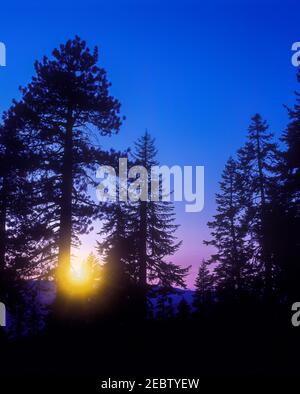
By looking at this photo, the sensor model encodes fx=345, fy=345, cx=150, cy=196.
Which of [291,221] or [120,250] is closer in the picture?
[291,221]

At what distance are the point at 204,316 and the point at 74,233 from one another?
7.15 m

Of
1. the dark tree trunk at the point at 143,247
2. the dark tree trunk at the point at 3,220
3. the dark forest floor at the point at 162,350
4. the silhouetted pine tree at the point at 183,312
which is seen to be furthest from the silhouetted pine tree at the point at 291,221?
the dark tree trunk at the point at 3,220

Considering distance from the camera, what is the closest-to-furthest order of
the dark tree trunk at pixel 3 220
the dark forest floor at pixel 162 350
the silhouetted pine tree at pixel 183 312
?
1. the dark forest floor at pixel 162 350
2. the silhouetted pine tree at pixel 183 312
3. the dark tree trunk at pixel 3 220

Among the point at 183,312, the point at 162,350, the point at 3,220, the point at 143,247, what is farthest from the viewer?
the point at 143,247

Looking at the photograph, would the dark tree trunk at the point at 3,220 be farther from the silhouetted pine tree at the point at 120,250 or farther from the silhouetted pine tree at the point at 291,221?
the silhouetted pine tree at the point at 291,221

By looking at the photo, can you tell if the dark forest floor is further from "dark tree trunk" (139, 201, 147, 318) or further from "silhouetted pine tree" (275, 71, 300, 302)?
"dark tree trunk" (139, 201, 147, 318)

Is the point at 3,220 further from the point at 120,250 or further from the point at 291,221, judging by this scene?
the point at 291,221

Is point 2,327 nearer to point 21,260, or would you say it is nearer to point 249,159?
point 21,260

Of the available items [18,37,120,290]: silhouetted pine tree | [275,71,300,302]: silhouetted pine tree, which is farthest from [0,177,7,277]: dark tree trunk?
[275,71,300,302]: silhouetted pine tree

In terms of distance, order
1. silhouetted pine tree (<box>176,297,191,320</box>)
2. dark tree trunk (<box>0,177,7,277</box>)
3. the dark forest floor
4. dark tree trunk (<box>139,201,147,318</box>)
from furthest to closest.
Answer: dark tree trunk (<box>139,201,147,318</box>) → dark tree trunk (<box>0,177,7,277</box>) → silhouetted pine tree (<box>176,297,191,320</box>) → the dark forest floor

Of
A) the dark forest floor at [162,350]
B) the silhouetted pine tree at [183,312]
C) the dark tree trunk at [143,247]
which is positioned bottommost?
the dark forest floor at [162,350]

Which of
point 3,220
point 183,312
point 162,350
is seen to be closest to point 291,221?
point 183,312
